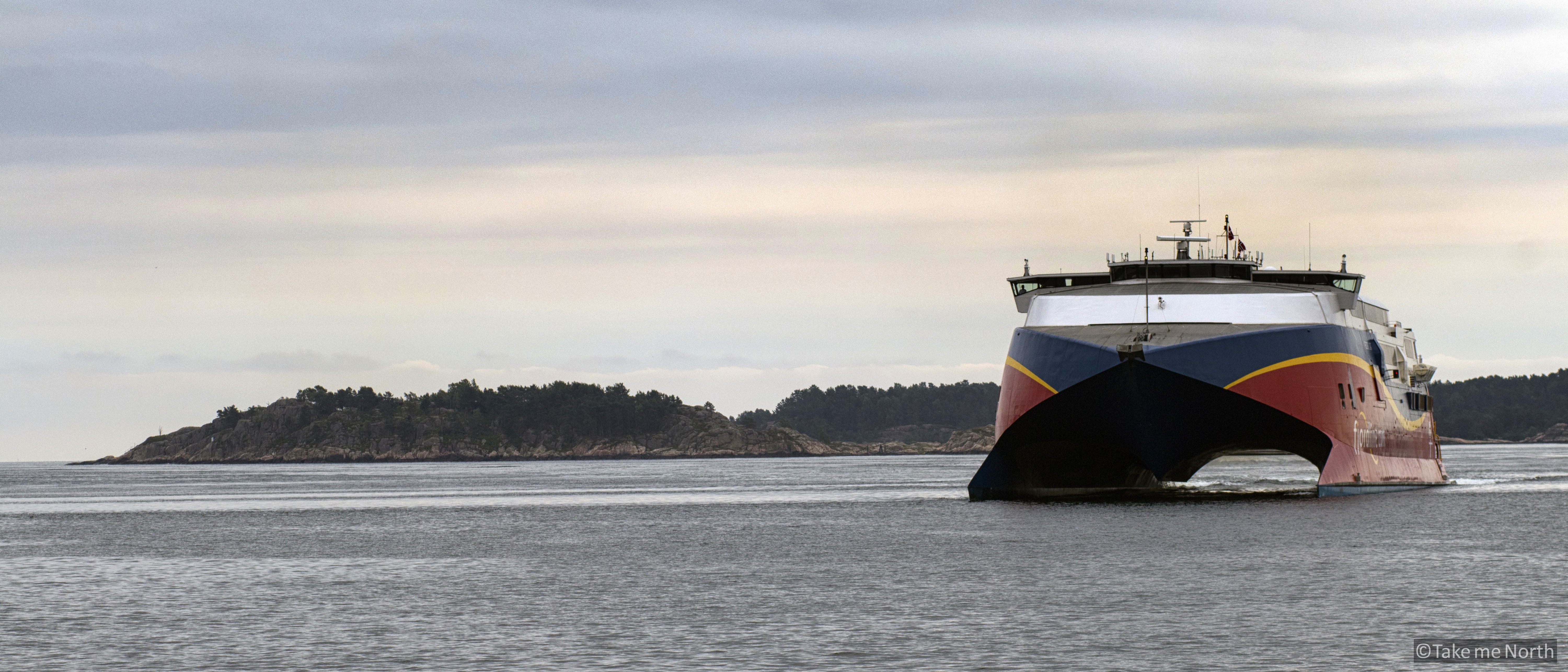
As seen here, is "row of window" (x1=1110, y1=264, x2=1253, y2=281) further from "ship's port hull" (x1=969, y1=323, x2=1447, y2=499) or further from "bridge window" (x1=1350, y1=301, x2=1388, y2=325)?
"bridge window" (x1=1350, y1=301, x2=1388, y2=325)

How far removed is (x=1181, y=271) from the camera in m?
56.2

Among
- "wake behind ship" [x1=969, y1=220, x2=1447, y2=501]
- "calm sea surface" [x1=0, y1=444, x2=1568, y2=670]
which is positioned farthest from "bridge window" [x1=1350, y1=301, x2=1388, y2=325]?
"calm sea surface" [x1=0, y1=444, x2=1568, y2=670]

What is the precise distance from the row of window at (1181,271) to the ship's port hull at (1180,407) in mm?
4473

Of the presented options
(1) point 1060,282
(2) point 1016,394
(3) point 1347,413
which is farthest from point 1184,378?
(1) point 1060,282

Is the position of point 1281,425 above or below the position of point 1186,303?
below

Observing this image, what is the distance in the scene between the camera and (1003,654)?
23438 millimetres

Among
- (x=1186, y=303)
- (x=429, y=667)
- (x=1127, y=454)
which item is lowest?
(x=429, y=667)

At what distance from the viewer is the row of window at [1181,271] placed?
55.9 m

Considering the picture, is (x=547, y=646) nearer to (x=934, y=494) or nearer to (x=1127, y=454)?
(x=1127, y=454)

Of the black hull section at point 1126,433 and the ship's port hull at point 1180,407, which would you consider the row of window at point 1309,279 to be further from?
the black hull section at point 1126,433

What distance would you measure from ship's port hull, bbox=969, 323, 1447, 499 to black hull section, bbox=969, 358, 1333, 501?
0.05 metres

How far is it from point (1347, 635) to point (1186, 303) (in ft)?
97.2

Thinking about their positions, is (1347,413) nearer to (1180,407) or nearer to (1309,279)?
(1309,279)

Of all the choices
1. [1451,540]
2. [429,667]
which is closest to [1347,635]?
[429,667]
